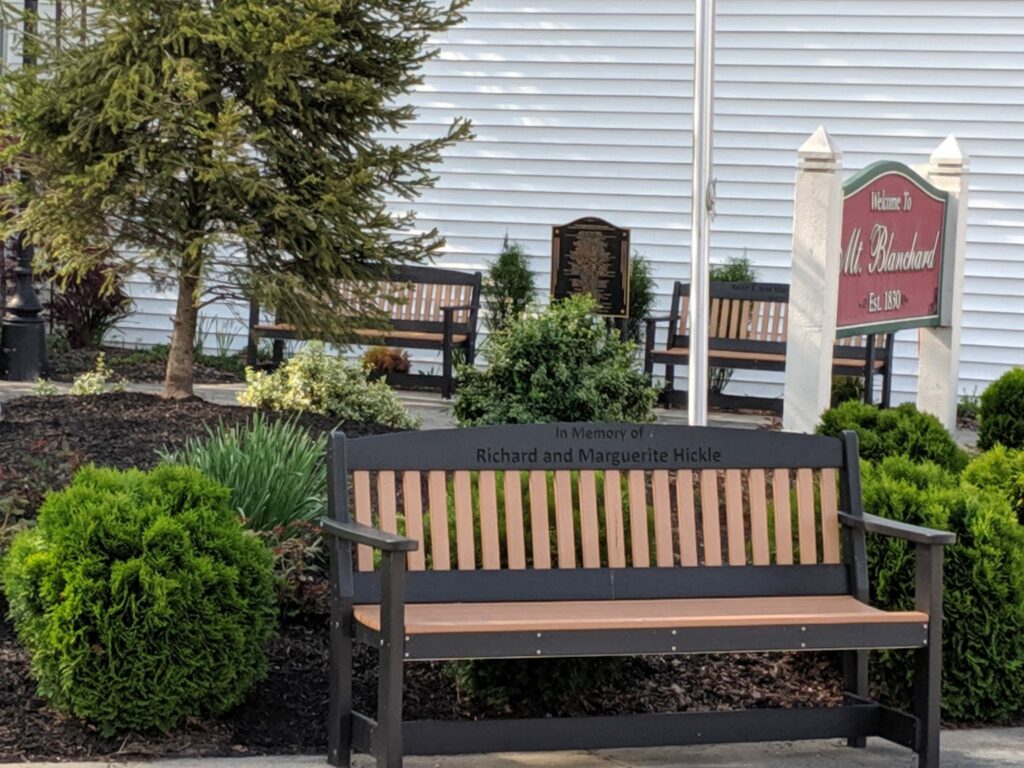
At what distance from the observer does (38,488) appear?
674 cm

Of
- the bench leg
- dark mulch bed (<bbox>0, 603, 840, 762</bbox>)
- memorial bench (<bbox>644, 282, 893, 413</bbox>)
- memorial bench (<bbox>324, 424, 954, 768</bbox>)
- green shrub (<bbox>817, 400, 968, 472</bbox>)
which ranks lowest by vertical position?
dark mulch bed (<bbox>0, 603, 840, 762</bbox>)

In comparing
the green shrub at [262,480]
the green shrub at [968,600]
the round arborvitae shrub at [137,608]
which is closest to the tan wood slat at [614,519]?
the green shrub at [968,600]

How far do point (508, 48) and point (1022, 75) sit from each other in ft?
14.7

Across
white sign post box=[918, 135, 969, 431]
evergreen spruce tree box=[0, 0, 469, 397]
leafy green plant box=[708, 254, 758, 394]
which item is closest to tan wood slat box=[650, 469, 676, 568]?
evergreen spruce tree box=[0, 0, 469, 397]

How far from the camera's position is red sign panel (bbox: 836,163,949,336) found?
8688 millimetres

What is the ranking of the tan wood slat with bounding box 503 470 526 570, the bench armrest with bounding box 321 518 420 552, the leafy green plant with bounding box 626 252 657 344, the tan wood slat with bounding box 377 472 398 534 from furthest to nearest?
the leafy green plant with bounding box 626 252 657 344 < the tan wood slat with bounding box 503 470 526 570 < the tan wood slat with bounding box 377 472 398 534 < the bench armrest with bounding box 321 518 420 552

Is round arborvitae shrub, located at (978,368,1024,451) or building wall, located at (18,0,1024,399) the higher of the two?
building wall, located at (18,0,1024,399)

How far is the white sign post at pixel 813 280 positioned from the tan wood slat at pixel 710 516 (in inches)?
111

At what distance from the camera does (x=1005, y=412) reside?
973 centimetres

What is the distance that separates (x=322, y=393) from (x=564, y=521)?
4973mm

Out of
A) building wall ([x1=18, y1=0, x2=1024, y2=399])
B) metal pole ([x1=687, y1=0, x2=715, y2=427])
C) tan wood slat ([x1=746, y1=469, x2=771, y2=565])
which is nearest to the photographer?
tan wood slat ([x1=746, y1=469, x2=771, y2=565])

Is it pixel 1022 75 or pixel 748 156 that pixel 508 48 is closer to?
pixel 748 156

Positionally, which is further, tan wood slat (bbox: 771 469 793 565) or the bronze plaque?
the bronze plaque

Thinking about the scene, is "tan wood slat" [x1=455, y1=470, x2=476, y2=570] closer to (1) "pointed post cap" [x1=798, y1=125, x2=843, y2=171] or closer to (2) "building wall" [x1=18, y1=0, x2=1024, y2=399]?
(1) "pointed post cap" [x1=798, y1=125, x2=843, y2=171]
